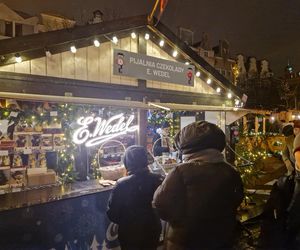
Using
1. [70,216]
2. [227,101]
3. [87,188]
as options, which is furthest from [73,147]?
[227,101]

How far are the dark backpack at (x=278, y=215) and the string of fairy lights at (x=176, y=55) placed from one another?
13.4 feet

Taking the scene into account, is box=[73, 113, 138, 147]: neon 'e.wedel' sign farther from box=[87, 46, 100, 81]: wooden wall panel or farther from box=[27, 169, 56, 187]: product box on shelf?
box=[27, 169, 56, 187]: product box on shelf

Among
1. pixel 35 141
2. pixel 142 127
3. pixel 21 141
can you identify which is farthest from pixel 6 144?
pixel 142 127

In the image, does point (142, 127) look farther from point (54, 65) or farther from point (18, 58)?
point (18, 58)

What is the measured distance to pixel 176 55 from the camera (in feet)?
24.5

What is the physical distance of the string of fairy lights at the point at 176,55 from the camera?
229 inches

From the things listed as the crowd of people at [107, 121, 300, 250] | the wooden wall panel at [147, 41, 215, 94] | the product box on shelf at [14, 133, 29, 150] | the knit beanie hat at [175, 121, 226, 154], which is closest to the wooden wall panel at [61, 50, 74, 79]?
the product box on shelf at [14, 133, 29, 150]

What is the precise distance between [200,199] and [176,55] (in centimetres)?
552

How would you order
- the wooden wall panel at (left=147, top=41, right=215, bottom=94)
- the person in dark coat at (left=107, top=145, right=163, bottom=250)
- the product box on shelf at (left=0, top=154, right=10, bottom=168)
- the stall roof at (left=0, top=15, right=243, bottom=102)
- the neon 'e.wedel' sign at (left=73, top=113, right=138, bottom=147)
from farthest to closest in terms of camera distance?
the wooden wall panel at (left=147, top=41, right=215, bottom=94) → the product box on shelf at (left=0, top=154, right=10, bottom=168) → the neon 'e.wedel' sign at (left=73, top=113, right=138, bottom=147) → the stall roof at (left=0, top=15, right=243, bottom=102) → the person in dark coat at (left=107, top=145, right=163, bottom=250)

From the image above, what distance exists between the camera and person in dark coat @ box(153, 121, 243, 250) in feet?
8.11

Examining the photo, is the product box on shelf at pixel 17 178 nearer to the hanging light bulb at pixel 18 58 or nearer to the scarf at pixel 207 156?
the hanging light bulb at pixel 18 58

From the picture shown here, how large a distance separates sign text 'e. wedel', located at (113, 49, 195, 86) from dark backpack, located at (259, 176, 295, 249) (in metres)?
3.73

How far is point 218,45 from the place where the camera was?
36.9 metres

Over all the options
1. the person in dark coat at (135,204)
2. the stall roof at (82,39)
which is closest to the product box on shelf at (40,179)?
the stall roof at (82,39)
